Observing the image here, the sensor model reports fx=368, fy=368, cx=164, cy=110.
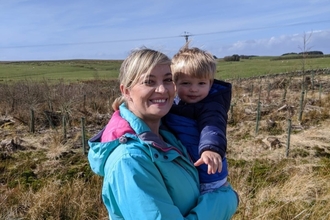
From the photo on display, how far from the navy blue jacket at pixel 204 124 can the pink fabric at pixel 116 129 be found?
1.06 ft

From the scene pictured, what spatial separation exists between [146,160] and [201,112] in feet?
1.88

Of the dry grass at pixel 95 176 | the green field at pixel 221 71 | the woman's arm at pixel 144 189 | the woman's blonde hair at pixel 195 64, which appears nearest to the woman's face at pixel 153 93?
the woman's arm at pixel 144 189

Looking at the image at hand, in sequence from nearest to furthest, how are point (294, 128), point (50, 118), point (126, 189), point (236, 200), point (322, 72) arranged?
point (126, 189)
point (236, 200)
point (294, 128)
point (50, 118)
point (322, 72)

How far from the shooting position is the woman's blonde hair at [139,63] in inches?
57.1

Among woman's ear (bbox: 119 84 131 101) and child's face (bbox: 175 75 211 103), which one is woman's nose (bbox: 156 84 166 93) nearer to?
woman's ear (bbox: 119 84 131 101)

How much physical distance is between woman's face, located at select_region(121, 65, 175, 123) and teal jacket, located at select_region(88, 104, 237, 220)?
0.18ft

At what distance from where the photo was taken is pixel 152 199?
4.30 feet

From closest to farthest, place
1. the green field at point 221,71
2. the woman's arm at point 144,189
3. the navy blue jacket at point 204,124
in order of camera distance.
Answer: the woman's arm at point 144,189
the navy blue jacket at point 204,124
the green field at point 221,71

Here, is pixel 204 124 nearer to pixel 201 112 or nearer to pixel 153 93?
pixel 201 112

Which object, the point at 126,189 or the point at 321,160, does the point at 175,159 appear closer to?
the point at 126,189

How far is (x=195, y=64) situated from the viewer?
72.8 inches

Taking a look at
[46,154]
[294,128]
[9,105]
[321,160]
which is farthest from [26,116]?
[321,160]

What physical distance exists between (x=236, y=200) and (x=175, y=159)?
0.45 m

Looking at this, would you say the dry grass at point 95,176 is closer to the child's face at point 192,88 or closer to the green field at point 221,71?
the child's face at point 192,88
